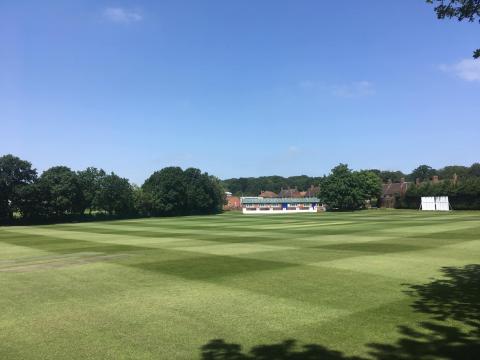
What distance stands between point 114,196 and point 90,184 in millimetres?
6743

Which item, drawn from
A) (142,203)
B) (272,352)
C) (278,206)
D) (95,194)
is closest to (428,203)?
(278,206)

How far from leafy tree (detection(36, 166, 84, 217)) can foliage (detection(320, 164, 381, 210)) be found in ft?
216

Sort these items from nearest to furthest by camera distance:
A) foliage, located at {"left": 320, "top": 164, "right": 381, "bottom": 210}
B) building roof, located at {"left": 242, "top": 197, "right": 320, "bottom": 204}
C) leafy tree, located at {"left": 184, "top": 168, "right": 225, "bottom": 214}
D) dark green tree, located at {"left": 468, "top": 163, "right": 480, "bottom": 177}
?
1. foliage, located at {"left": 320, "top": 164, "right": 381, "bottom": 210}
2. leafy tree, located at {"left": 184, "top": 168, "right": 225, "bottom": 214}
3. building roof, located at {"left": 242, "top": 197, "right": 320, "bottom": 204}
4. dark green tree, located at {"left": 468, "top": 163, "right": 480, "bottom": 177}

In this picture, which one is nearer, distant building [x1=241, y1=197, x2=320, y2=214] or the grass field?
the grass field

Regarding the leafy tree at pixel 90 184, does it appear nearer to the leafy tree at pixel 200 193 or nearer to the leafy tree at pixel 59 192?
the leafy tree at pixel 59 192

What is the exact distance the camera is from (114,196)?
11506 cm

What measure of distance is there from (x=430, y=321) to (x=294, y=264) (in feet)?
32.7

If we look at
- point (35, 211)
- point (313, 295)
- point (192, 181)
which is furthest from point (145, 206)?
point (313, 295)

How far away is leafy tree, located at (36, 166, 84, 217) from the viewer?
9756 cm

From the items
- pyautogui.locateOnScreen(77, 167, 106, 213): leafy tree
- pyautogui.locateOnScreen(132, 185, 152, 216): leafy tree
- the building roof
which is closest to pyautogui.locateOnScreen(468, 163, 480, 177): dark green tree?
the building roof

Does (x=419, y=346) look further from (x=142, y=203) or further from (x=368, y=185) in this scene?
(x=368, y=185)

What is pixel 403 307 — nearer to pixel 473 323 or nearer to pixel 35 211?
pixel 473 323

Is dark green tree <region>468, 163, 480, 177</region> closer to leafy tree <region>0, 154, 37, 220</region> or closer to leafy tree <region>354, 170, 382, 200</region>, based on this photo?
leafy tree <region>354, 170, 382, 200</region>

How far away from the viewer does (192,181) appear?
133250 mm
